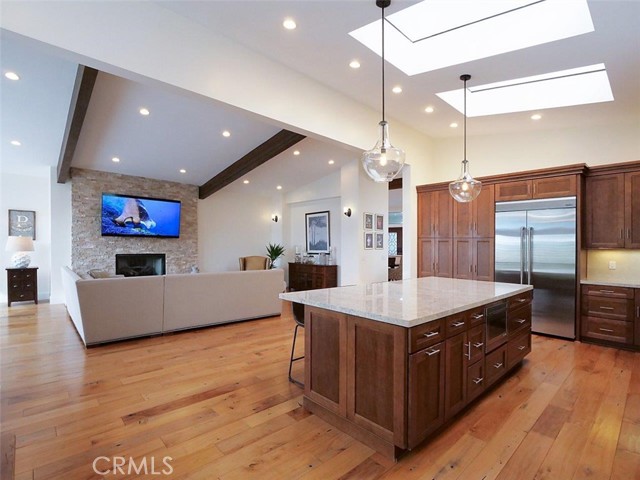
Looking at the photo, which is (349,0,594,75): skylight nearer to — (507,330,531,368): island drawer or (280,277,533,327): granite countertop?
(280,277,533,327): granite countertop

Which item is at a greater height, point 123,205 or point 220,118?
point 220,118

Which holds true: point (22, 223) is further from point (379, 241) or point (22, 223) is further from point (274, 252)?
point (379, 241)

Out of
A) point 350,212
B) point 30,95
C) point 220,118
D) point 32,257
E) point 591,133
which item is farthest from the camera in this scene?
point 32,257

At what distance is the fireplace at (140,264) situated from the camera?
7.50 m

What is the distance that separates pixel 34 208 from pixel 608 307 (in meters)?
10.8

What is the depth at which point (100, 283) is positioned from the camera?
159 inches

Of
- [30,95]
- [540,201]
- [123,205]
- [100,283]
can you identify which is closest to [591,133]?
[540,201]

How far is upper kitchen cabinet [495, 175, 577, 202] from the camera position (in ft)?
14.4

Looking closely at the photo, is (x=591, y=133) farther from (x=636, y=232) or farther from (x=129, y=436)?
(x=129, y=436)

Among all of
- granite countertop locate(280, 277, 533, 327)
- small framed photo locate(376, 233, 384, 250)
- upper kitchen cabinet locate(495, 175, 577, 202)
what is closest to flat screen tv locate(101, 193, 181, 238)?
small framed photo locate(376, 233, 384, 250)

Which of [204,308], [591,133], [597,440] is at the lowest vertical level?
[597,440]

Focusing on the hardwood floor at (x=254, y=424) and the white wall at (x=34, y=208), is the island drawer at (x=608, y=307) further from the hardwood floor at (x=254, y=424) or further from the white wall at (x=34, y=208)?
the white wall at (x=34, y=208)

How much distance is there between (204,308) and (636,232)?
580 centimetres

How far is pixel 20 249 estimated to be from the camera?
21.6 feet
